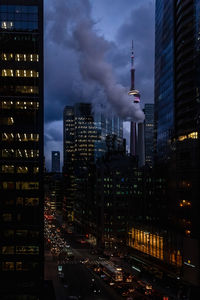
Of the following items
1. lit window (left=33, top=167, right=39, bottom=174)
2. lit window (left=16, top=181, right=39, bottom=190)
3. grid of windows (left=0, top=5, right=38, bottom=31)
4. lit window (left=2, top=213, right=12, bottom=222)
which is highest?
grid of windows (left=0, top=5, right=38, bottom=31)

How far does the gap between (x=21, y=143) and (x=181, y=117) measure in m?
65.4

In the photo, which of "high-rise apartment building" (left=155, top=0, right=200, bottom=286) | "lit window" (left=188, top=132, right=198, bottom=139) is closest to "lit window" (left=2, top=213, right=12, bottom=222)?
"high-rise apartment building" (left=155, top=0, right=200, bottom=286)

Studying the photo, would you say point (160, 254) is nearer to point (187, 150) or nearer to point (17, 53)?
point (187, 150)

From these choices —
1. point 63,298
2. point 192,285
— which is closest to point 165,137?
point 192,285

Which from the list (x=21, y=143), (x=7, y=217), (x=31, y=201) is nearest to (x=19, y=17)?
(x=21, y=143)

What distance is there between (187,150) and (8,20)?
4902cm

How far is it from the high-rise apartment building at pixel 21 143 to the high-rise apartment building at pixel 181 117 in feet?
116

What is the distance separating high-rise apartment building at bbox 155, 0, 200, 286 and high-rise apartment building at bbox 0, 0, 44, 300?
35.3 m

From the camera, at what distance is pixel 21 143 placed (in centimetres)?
6456

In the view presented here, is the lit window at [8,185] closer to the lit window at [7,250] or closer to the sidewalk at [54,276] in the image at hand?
the lit window at [7,250]

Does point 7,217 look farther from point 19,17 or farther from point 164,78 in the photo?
point 164,78

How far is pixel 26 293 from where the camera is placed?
2403 inches

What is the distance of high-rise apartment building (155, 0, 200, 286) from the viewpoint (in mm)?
80875

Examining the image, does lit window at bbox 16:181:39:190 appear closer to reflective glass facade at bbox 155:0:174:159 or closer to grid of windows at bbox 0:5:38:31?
grid of windows at bbox 0:5:38:31
